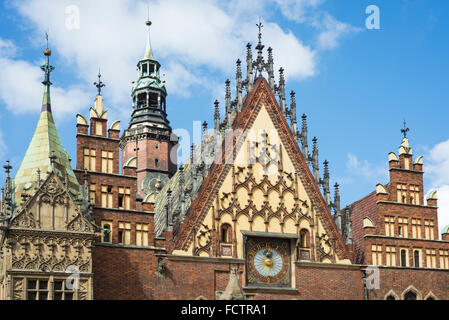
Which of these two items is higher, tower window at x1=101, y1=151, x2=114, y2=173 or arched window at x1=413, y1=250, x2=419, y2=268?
tower window at x1=101, y1=151, x2=114, y2=173

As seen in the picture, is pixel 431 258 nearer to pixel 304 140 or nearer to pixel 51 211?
pixel 304 140

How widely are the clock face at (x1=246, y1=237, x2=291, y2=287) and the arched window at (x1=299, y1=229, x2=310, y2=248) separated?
68 cm

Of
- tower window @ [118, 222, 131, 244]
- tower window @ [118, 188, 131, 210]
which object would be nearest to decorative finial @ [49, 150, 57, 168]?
tower window @ [118, 188, 131, 210]

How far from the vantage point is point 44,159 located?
114 ft

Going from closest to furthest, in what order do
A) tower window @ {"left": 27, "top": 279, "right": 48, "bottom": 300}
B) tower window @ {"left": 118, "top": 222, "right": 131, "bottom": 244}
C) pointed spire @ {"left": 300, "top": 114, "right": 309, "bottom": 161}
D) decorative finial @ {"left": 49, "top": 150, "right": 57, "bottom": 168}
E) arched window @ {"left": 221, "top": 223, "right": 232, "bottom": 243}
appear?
1. tower window @ {"left": 27, "top": 279, "right": 48, "bottom": 300}
2. decorative finial @ {"left": 49, "top": 150, "right": 57, "bottom": 168}
3. tower window @ {"left": 118, "top": 222, "right": 131, "bottom": 244}
4. arched window @ {"left": 221, "top": 223, "right": 232, "bottom": 243}
5. pointed spire @ {"left": 300, "top": 114, "right": 309, "bottom": 161}

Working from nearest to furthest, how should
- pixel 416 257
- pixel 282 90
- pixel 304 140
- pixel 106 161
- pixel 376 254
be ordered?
pixel 106 161 → pixel 376 254 → pixel 416 257 → pixel 304 140 → pixel 282 90

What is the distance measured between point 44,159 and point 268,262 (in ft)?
37.1

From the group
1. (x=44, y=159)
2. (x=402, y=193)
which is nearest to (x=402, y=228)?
(x=402, y=193)

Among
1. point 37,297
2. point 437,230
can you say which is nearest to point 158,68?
point 437,230

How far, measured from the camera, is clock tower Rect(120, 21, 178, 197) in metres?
56.9

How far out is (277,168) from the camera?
3997 centimetres

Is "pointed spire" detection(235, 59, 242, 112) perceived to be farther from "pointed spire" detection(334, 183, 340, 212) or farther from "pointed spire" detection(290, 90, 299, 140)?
"pointed spire" detection(334, 183, 340, 212)
